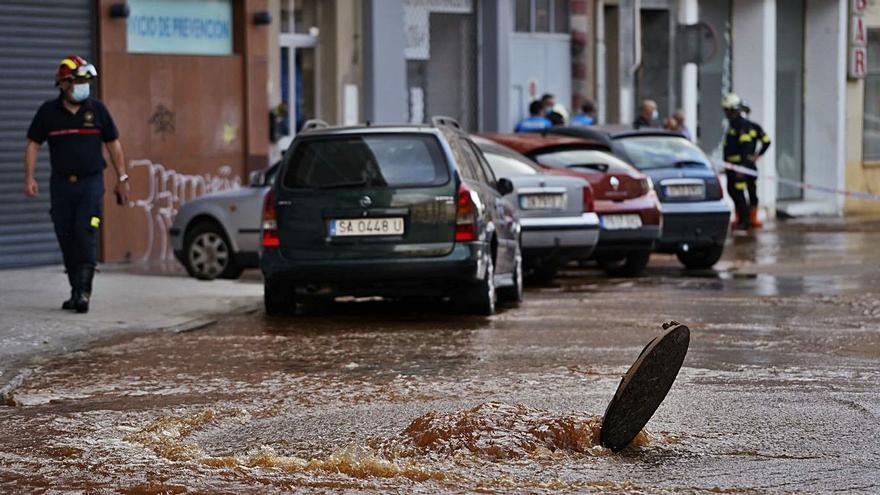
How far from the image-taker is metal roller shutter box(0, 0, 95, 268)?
67.5 ft

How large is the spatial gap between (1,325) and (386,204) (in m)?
2.85

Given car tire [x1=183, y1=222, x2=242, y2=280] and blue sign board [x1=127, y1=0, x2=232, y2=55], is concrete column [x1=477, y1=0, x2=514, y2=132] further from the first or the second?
car tire [x1=183, y1=222, x2=242, y2=280]

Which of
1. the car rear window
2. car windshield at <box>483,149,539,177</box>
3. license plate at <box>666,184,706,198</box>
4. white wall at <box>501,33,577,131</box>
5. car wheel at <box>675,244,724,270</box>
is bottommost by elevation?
car wheel at <box>675,244,724,270</box>

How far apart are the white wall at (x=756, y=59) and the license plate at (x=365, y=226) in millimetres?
23330

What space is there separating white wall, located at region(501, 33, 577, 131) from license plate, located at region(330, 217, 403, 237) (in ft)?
54.1

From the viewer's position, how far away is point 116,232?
2186 centimetres

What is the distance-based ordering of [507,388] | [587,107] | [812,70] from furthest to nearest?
[812,70] → [587,107] → [507,388]

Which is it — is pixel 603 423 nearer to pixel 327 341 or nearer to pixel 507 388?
pixel 507 388

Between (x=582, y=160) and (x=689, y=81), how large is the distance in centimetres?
1595

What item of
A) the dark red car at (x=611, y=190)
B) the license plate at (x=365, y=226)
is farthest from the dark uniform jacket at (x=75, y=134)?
the dark red car at (x=611, y=190)

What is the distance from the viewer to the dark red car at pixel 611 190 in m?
19.2

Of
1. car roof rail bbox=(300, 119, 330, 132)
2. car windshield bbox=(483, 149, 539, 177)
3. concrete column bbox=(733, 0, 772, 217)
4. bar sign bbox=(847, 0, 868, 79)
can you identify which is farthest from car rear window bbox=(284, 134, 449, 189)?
bar sign bbox=(847, 0, 868, 79)

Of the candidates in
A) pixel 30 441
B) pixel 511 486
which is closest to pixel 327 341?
pixel 30 441

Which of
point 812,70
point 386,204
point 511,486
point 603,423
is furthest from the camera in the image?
point 812,70
